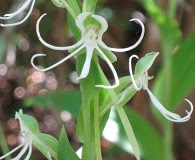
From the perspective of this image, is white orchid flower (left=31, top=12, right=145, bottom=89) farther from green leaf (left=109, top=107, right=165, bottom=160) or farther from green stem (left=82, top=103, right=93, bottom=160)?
green leaf (left=109, top=107, right=165, bottom=160)

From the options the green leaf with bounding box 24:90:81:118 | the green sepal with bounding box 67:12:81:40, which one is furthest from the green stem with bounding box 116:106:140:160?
the green leaf with bounding box 24:90:81:118

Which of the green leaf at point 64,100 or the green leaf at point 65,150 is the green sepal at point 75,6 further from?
the green leaf at point 64,100

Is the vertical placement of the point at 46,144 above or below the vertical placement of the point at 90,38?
below

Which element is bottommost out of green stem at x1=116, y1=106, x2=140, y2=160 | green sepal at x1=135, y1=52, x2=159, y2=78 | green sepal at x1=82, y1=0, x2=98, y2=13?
green stem at x1=116, y1=106, x2=140, y2=160

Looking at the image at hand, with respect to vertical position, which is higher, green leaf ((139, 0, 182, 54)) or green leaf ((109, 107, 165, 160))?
green leaf ((139, 0, 182, 54))

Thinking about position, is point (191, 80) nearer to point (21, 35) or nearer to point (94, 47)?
point (94, 47)

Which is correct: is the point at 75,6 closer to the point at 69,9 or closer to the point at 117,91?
the point at 69,9

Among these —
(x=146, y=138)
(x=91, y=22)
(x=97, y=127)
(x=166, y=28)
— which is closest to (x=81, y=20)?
(x=91, y=22)

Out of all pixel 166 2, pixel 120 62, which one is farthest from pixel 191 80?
pixel 120 62
